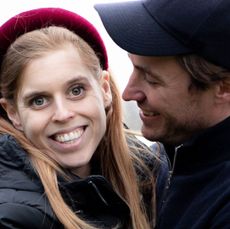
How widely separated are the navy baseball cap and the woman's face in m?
0.25

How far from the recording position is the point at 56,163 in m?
2.33

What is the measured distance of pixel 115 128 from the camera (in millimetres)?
2609

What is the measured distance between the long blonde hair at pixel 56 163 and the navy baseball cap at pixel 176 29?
0.97 ft

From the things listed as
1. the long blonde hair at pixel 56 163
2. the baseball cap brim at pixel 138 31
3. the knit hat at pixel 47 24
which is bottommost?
the long blonde hair at pixel 56 163

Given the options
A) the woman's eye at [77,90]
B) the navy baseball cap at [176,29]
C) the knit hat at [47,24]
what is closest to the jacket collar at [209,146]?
the navy baseball cap at [176,29]

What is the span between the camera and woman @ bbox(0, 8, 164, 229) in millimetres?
2168

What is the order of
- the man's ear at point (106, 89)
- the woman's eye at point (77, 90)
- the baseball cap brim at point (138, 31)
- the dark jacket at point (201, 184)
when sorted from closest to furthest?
the dark jacket at point (201, 184) < the baseball cap brim at point (138, 31) < the woman's eye at point (77, 90) < the man's ear at point (106, 89)

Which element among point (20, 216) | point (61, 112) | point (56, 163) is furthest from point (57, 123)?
point (20, 216)

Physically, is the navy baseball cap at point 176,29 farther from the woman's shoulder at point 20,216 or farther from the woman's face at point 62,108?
the woman's shoulder at point 20,216

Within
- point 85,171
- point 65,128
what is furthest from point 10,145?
point 85,171

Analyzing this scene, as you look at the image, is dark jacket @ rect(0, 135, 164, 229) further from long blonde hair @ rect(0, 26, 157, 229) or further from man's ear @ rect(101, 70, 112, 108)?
man's ear @ rect(101, 70, 112, 108)

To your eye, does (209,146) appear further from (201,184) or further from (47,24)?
(47,24)

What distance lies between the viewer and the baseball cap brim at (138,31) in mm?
2062

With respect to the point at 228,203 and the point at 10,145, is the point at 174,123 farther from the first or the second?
the point at 10,145
